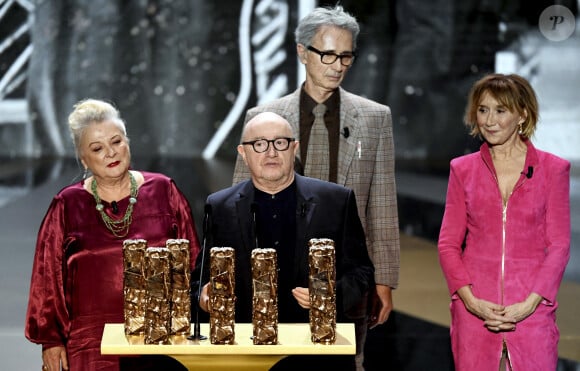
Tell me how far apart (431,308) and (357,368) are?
2439 mm

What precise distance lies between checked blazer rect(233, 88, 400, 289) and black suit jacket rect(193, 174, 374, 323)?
1.47ft

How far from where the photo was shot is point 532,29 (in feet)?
24.5

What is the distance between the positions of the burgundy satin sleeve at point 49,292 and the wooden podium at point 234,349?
782mm

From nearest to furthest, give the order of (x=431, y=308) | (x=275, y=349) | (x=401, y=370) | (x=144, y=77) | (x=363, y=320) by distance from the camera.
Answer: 1. (x=275, y=349)
2. (x=363, y=320)
3. (x=401, y=370)
4. (x=431, y=308)
5. (x=144, y=77)

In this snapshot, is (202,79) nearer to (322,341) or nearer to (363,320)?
(363,320)

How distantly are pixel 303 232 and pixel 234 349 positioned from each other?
2.04ft

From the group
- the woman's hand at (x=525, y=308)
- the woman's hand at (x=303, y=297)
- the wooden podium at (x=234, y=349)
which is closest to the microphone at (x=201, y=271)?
the wooden podium at (x=234, y=349)

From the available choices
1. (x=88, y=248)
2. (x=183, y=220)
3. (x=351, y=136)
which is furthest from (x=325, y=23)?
(x=88, y=248)

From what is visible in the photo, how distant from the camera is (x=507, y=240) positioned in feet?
11.3

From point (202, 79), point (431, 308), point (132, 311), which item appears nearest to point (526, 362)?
point (132, 311)

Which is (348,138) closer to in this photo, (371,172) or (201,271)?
(371,172)

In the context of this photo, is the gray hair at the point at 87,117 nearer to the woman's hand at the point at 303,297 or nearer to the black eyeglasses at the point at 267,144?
the black eyeglasses at the point at 267,144

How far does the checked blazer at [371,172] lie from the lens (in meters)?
3.73

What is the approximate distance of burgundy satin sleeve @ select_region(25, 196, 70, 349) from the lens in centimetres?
354
